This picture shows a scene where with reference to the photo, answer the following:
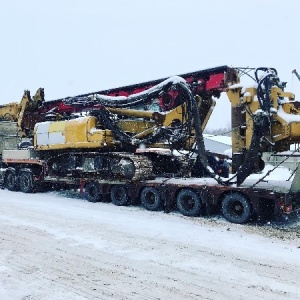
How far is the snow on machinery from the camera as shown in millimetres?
8836

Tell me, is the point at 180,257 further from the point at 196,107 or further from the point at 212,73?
the point at 212,73

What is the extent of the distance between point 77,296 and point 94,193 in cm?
755

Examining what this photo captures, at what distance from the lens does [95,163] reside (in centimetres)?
1217

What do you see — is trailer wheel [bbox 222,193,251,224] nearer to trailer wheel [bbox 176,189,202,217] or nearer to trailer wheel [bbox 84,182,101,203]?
trailer wheel [bbox 176,189,202,217]

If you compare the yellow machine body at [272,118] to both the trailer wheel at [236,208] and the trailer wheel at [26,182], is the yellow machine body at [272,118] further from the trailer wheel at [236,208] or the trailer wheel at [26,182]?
the trailer wheel at [26,182]

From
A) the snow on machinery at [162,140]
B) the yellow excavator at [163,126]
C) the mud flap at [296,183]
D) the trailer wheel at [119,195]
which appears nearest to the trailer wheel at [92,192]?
the snow on machinery at [162,140]

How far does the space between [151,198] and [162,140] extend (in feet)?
6.12

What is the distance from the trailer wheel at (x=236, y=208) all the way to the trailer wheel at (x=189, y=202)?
0.74m

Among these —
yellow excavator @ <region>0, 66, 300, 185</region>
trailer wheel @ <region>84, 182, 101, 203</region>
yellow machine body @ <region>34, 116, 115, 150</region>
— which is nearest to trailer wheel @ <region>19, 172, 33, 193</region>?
yellow excavator @ <region>0, 66, 300, 185</region>

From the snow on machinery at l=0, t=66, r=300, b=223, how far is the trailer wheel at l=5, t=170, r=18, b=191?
0.48 meters

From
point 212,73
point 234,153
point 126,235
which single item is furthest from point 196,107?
point 126,235

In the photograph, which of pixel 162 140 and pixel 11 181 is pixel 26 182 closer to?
pixel 11 181

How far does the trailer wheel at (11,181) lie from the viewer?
50.8 ft

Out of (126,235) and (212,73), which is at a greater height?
(212,73)
